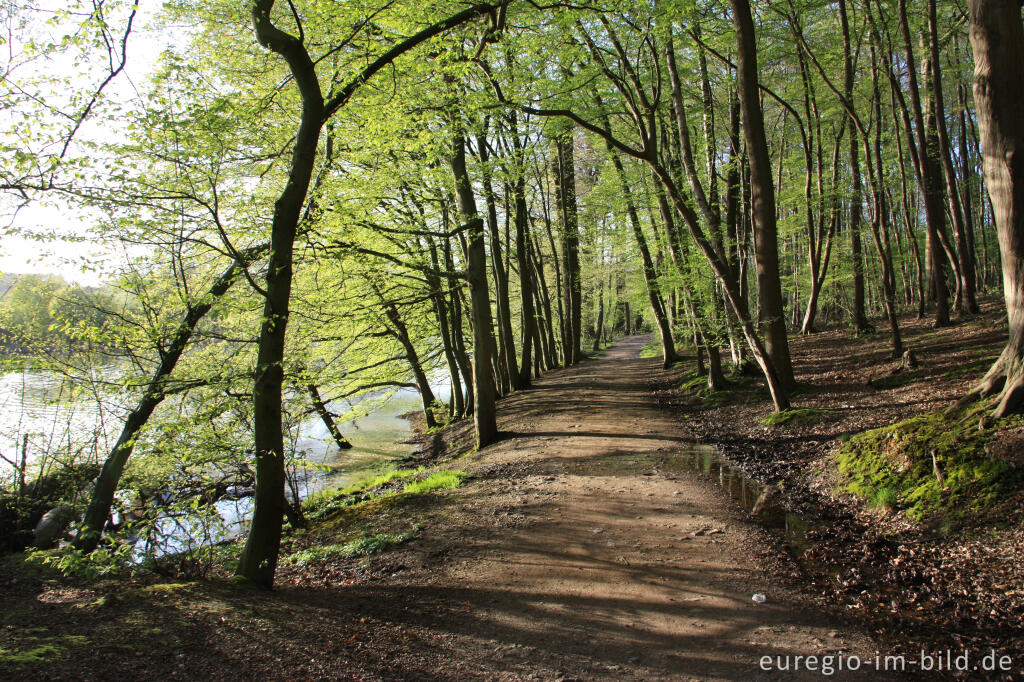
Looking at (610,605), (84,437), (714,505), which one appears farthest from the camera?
(84,437)

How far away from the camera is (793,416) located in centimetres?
877

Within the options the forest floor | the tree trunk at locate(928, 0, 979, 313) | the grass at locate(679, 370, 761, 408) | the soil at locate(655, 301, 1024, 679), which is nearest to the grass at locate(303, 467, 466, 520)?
the forest floor

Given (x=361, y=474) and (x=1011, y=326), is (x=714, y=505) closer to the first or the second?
(x=1011, y=326)

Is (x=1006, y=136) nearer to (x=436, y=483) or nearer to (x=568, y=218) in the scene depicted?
(x=436, y=483)

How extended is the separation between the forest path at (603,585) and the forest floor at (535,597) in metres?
0.02

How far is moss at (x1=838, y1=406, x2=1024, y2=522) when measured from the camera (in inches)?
180

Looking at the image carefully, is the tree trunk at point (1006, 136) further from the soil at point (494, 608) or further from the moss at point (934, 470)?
the soil at point (494, 608)

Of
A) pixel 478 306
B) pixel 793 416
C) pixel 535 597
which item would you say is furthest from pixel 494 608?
pixel 478 306

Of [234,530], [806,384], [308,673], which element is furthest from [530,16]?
[234,530]

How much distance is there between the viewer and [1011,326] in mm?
5035

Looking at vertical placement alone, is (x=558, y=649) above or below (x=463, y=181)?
below

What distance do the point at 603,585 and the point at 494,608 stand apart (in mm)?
1010

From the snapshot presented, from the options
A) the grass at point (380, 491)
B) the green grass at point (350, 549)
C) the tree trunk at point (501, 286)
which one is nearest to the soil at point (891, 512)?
the green grass at point (350, 549)

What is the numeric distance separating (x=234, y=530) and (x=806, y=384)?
11.5m
